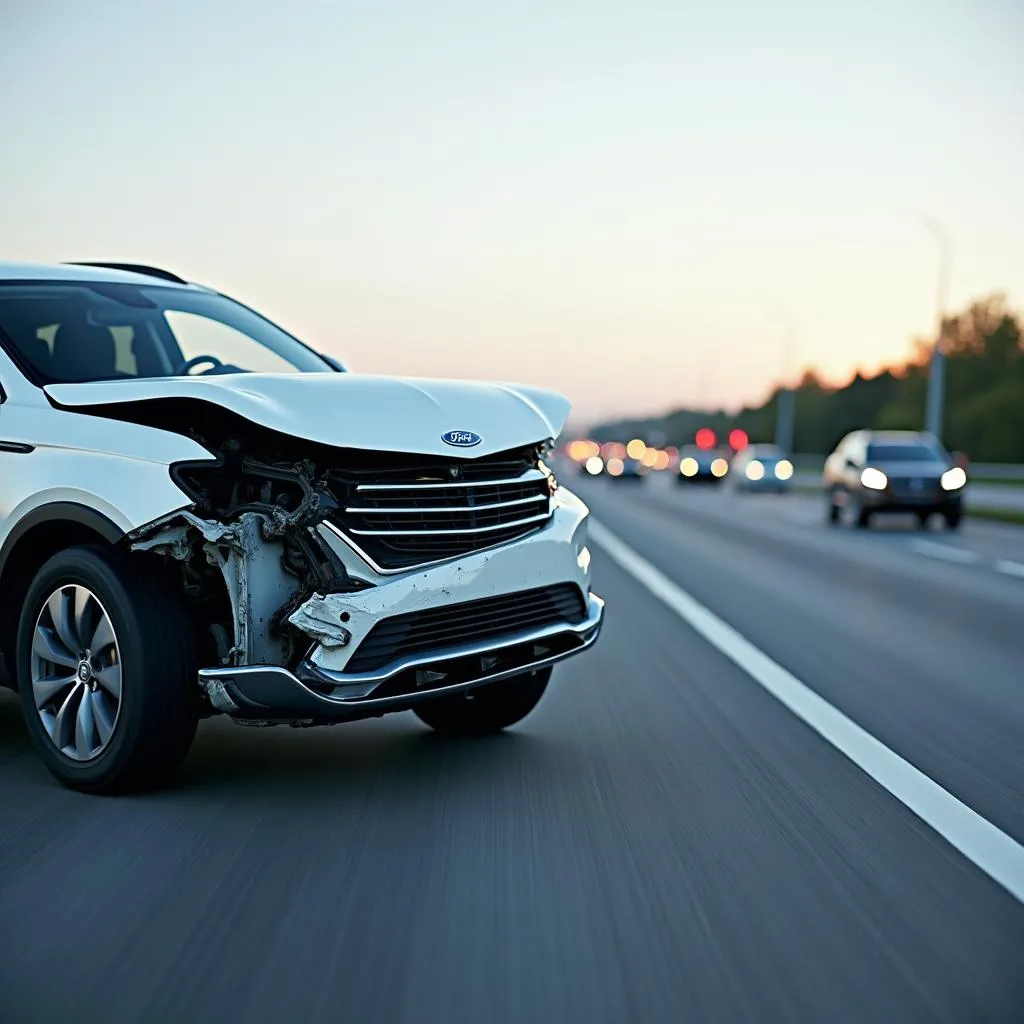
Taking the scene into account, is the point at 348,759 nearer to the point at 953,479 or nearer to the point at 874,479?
the point at 874,479

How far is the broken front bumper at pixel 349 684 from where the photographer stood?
4.86 meters

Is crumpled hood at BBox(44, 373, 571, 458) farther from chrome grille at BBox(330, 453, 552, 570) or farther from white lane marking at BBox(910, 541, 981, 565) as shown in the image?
white lane marking at BBox(910, 541, 981, 565)

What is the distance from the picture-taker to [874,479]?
27.5 m

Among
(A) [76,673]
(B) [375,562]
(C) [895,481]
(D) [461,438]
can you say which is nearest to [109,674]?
(A) [76,673]

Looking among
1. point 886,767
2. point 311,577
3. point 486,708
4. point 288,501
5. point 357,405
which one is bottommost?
point 886,767

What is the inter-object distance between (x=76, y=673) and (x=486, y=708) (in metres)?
1.90

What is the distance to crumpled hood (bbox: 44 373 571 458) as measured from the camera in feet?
16.3

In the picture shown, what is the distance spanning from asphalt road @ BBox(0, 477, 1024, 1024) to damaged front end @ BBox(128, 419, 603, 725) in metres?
0.47

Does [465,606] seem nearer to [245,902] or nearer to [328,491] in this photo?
[328,491]

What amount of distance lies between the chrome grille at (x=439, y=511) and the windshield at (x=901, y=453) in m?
23.5

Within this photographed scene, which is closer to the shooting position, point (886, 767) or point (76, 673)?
point (76, 673)

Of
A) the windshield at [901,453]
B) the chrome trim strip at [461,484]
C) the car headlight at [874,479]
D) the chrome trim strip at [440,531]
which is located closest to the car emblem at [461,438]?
the chrome trim strip at [461,484]

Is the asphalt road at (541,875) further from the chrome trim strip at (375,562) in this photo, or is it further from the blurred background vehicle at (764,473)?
the blurred background vehicle at (764,473)

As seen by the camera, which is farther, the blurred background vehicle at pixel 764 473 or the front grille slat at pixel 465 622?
the blurred background vehicle at pixel 764 473
